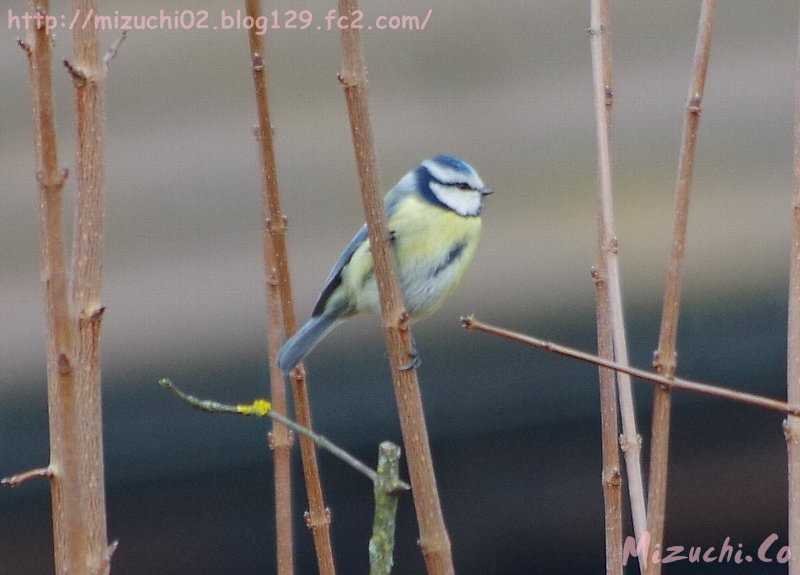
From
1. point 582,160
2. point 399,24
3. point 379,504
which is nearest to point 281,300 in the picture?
point 379,504

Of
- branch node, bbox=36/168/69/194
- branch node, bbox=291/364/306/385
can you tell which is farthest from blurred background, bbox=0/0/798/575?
branch node, bbox=36/168/69/194

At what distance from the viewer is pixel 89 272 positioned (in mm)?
830

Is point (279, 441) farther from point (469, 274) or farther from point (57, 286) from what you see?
point (469, 274)

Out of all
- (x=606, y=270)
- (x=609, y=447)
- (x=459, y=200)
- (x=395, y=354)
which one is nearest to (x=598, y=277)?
(x=606, y=270)

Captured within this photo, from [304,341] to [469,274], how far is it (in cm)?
114

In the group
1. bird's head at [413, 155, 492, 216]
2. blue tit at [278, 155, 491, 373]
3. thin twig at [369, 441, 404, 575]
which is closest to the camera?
thin twig at [369, 441, 404, 575]

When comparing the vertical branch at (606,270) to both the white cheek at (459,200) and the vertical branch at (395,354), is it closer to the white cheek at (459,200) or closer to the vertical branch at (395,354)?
the vertical branch at (395,354)

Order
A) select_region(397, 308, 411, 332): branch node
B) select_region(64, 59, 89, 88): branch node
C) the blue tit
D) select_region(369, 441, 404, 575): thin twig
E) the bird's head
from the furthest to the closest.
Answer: the bird's head, the blue tit, select_region(397, 308, 411, 332): branch node, select_region(64, 59, 89, 88): branch node, select_region(369, 441, 404, 575): thin twig

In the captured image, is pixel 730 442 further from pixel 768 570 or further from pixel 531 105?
pixel 531 105

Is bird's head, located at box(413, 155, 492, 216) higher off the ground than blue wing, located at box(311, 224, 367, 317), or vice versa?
bird's head, located at box(413, 155, 492, 216)

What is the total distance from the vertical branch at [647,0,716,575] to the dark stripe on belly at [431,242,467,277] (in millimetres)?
577

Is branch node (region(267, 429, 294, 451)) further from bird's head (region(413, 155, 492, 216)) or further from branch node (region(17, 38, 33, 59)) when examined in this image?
bird's head (region(413, 155, 492, 216))

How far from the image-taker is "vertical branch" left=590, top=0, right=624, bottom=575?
106 cm

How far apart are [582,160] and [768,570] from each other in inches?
36.9
